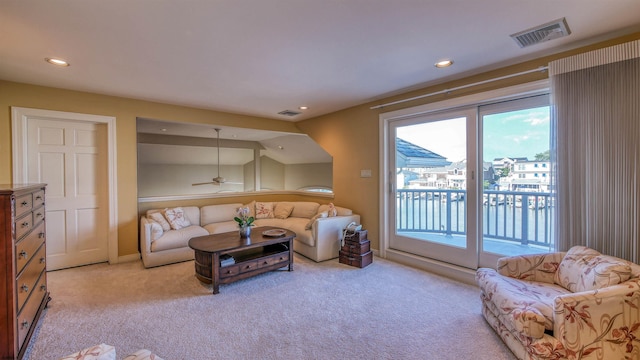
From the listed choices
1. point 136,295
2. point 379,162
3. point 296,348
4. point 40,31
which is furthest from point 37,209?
point 379,162

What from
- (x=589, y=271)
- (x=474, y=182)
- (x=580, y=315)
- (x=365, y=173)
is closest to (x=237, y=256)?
(x=365, y=173)

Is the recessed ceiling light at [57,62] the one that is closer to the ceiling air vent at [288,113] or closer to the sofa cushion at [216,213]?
the sofa cushion at [216,213]

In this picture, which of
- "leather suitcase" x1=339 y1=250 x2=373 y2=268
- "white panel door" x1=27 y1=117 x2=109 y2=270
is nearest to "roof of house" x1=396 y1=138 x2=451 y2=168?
"leather suitcase" x1=339 y1=250 x2=373 y2=268

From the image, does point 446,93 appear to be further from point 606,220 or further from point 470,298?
point 470,298

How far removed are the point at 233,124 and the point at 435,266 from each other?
12.9 feet

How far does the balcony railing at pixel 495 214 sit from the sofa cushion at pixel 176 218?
11.6 feet

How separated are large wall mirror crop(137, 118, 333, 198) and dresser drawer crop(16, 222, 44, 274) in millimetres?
3142

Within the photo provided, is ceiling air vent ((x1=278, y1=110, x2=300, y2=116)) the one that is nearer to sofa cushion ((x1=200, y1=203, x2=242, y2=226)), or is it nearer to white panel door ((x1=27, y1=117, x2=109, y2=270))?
sofa cushion ((x1=200, y1=203, x2=242, y2=226))

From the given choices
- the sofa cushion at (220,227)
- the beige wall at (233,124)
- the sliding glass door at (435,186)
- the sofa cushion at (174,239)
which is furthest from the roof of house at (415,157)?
the sofa cushion at (174,239)

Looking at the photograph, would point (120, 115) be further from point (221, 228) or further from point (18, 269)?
point (18, 269)

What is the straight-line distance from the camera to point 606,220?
7.21ft

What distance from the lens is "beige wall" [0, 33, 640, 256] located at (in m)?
3.11

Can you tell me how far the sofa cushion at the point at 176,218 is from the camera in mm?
4082

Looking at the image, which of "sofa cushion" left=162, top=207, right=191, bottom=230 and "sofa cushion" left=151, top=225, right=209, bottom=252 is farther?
"sofa cushion" left=162, top=207, right=191, bottom=230
